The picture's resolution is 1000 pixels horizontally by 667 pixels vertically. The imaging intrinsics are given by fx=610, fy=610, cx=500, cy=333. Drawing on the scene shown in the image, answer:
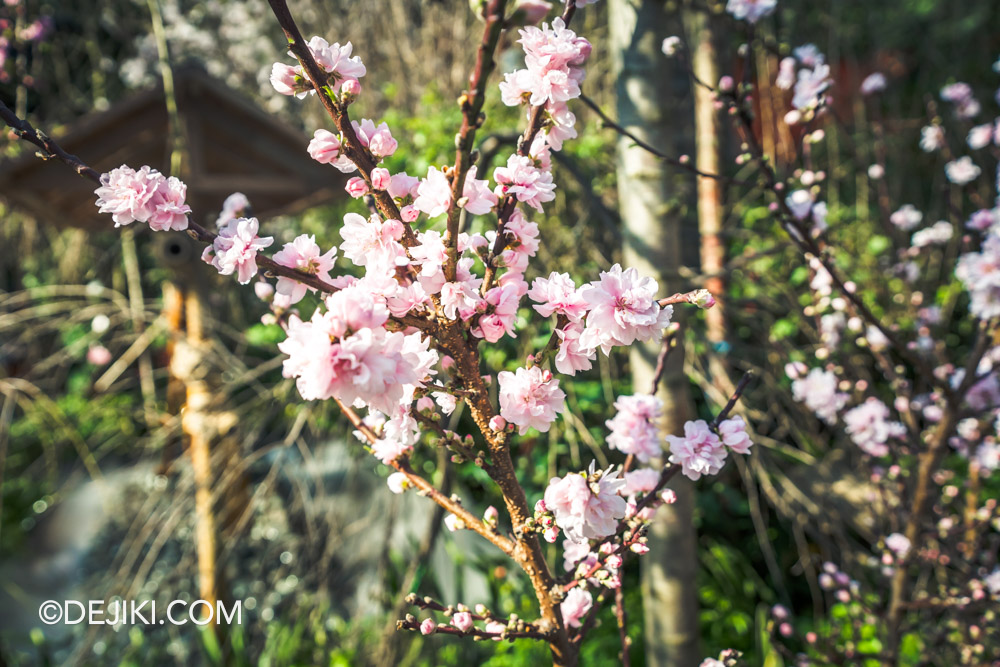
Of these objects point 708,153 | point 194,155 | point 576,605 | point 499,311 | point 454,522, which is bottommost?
point 576,605

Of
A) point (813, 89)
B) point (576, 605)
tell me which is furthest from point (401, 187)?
point (813, 89)

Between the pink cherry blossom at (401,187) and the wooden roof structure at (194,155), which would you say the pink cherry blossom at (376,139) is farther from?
the wooden roof structure at (194,155)

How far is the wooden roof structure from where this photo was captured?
7.59 ft

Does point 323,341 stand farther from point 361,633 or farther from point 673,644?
point 361,633

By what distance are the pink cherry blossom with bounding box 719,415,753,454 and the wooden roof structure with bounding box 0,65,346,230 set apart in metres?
2.01

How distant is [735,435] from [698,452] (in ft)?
0.21

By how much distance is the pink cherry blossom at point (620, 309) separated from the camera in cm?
65

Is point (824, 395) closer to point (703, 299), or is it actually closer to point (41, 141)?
point (703, 299)

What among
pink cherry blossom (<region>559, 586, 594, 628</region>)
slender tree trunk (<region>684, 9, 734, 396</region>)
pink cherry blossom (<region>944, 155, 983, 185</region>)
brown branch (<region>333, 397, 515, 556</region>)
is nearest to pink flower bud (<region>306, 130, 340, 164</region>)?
brown branch (<region>333, 397, 515, 556</region>)

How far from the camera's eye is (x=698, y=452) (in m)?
0.86

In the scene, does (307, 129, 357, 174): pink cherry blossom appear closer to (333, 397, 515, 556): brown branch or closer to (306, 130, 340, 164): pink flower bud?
(306, 130, 340, 164): pink flower bud

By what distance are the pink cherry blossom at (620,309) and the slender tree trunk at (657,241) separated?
964 mm

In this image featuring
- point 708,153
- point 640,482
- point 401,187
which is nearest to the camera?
point 401,187

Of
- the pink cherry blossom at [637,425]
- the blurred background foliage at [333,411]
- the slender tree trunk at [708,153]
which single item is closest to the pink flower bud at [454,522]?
the pink cherry blossom at [637,425]
